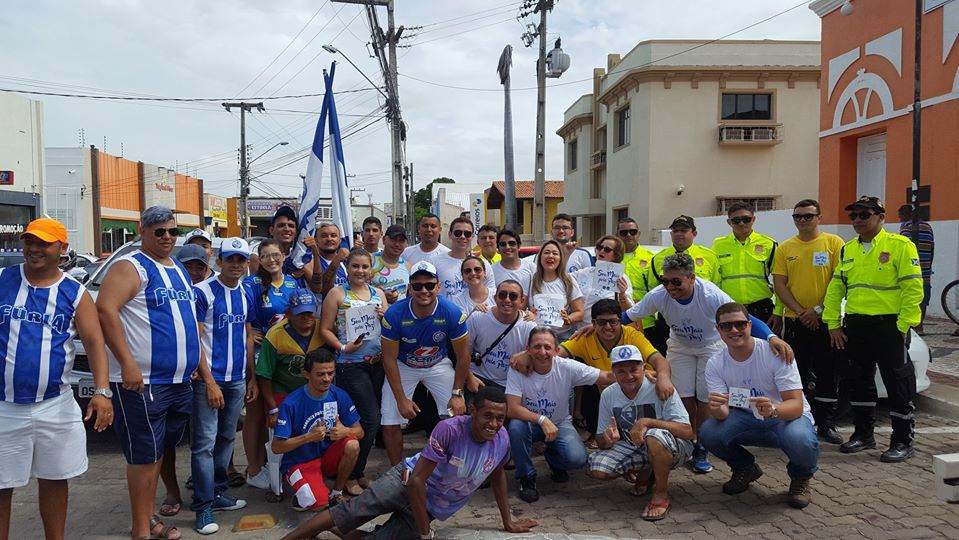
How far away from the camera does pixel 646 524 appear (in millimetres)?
4152

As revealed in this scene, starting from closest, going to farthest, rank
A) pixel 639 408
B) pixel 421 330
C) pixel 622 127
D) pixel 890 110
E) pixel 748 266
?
pixel 639 408, pixel 421 330, pixel 748 266, pixel 890 110, pixel 622 127

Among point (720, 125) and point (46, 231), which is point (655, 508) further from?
point (720, 125)

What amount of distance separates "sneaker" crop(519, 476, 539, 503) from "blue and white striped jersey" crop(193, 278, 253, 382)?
83.1 inches

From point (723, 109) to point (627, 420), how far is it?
20.1 m

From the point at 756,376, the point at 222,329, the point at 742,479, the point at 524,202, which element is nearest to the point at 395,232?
the point at 222,329

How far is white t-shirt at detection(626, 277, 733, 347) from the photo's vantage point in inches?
196

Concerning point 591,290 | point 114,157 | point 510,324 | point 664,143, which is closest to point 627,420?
point 510,324

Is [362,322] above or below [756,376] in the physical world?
above

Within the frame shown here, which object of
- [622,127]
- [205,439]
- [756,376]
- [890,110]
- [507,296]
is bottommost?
[205,439]

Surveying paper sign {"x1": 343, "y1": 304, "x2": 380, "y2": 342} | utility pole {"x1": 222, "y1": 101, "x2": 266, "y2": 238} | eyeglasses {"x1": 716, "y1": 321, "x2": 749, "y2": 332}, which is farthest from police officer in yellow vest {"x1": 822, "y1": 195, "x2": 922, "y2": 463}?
utility pole {"x1": 222, "y1": 101, "x2": 266, "y2": 238}

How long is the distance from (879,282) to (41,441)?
18.6 feet

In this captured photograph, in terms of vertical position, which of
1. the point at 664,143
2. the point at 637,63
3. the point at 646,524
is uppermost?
the point at 637,63

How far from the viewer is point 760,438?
4418 millimetres

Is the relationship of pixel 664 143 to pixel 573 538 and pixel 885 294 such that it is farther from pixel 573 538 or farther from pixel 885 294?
pixel 573 538
